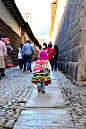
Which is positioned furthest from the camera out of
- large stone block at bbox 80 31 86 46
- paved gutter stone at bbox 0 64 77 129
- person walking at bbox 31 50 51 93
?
large stone block at bbox 80 31 86 46

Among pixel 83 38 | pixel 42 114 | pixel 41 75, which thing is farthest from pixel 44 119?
pixel 83 38

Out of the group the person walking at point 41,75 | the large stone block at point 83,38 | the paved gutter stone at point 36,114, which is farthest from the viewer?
the large stone block at point 83,38

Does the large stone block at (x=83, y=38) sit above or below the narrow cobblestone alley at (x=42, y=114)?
above

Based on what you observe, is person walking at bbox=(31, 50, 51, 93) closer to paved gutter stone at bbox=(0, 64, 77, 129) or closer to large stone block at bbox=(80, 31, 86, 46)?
paved gutter stone at bbox=(0, 64, 77, 129)

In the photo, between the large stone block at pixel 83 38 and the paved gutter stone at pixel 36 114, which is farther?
the large stone block at pixel 83 38

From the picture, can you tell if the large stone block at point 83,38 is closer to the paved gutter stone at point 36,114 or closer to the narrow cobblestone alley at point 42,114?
the narrow cobblestone alley at point 42,114

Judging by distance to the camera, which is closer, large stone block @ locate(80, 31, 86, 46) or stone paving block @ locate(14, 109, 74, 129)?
stone paving block @ locate(14, 109, 74, 129)

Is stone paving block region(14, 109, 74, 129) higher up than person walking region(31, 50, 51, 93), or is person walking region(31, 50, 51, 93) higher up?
person walking region(31, 50, 51, 93)

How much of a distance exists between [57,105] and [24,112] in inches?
26.0

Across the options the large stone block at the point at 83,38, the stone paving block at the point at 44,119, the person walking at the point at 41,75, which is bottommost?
the stone paving block at the point at 44,119

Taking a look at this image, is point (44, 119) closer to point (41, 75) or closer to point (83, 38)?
point (41, 75)

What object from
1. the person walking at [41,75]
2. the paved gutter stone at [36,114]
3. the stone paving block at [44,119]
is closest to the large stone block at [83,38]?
the person walking at [41,75]

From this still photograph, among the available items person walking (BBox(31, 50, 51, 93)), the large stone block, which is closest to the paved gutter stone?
person walking (BBox(31, 50, 51, 93))

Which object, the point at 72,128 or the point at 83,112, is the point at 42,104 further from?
the point at 72,128
